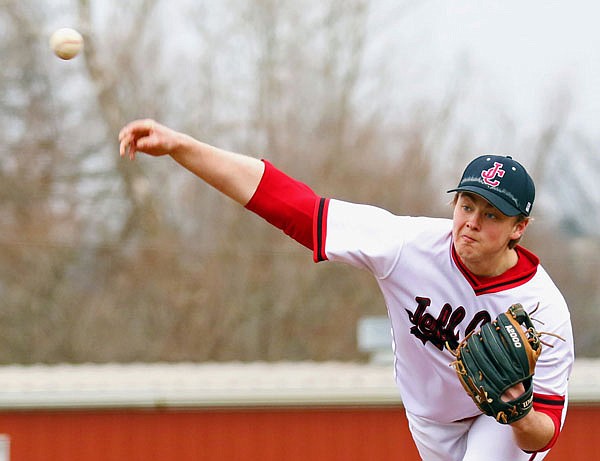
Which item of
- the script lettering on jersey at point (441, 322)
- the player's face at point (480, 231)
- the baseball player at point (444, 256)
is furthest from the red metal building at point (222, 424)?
the player's face at point (480, 231)

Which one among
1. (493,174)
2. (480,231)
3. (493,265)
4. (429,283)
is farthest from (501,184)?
(429,283)

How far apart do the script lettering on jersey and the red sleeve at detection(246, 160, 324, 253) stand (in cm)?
42

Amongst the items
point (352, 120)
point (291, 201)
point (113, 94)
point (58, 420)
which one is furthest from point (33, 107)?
point (291, 201)

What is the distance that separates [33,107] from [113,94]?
47.9 inches

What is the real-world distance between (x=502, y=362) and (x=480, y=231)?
428mm

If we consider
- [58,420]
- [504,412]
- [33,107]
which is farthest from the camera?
[33,107]

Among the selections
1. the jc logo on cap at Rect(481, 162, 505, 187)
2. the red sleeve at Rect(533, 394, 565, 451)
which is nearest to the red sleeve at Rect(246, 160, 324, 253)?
the jc logo on cap at Rect(481, 162, 505, 187)

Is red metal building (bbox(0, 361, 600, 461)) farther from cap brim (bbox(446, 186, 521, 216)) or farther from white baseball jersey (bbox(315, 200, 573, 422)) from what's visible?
cap brim (bbox(446, 186, 521, 216))

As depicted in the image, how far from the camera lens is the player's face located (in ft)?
11.3

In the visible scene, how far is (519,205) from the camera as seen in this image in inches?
135

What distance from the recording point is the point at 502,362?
3240 millimetres

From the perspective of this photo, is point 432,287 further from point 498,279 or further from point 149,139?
point 149,139

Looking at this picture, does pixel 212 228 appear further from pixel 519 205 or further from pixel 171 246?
pixel 519 205

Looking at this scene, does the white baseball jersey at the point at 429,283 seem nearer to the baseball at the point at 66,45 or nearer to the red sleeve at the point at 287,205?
the red sleeve at the point at 287,205
